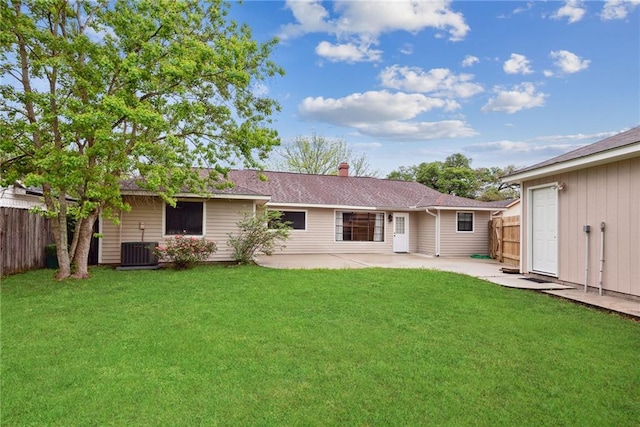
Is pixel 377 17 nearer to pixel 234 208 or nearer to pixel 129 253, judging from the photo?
pixel 234 208

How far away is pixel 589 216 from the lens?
710cm

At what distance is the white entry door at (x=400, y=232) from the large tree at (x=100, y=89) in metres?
8.67

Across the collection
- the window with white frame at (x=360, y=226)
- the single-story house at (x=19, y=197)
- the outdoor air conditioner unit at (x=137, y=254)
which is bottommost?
the outdoor air conditioner unit at (x=137, y=254)

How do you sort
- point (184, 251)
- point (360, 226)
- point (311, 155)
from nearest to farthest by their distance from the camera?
point (184, 251), point (360, 226), point (311, 155)

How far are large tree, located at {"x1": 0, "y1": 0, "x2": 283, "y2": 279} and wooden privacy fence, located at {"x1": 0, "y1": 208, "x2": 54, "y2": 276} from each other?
3.92ft

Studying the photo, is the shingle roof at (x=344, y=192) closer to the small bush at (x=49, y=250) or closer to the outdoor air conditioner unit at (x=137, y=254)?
the outdoor air conditioner unit at (x=137, y=254)

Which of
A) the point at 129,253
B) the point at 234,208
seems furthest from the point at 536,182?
the point at 129,253

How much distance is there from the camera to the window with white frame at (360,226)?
15.8 m

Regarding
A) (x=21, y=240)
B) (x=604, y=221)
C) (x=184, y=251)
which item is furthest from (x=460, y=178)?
(x=21, y=240)

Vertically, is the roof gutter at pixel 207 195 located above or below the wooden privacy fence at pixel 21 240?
above

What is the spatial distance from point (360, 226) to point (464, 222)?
446 cm

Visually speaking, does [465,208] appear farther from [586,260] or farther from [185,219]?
[185,219]

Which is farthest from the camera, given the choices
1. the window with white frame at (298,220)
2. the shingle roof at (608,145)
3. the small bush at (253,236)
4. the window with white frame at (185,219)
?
the window with white frame at (298,220)

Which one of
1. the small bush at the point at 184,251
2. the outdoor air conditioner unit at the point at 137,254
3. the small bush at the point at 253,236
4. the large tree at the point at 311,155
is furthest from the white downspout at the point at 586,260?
the large tree at the point at 311,155
